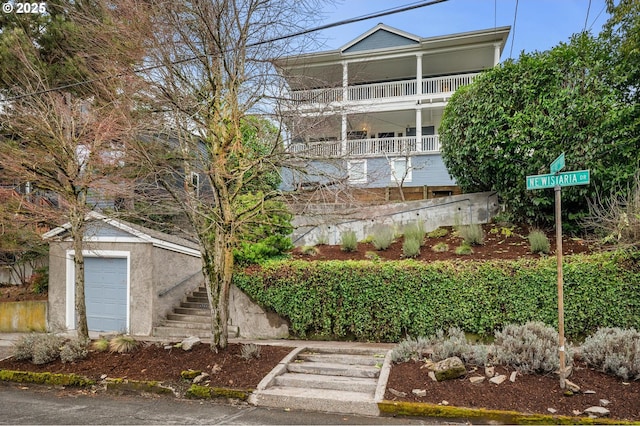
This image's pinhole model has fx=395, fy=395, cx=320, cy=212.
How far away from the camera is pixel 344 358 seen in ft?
22.3

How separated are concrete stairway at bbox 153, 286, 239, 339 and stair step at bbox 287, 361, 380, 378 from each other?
3035 mm

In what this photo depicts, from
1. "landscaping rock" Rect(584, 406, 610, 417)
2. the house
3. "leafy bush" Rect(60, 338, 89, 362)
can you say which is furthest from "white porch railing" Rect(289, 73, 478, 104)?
"landscaping rock" Rect(584, 406, 610, 417)

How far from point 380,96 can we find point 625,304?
45.4 ft

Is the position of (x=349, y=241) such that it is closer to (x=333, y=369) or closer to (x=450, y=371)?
(x=333, y=369)

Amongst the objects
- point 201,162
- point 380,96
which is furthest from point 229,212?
point 380,96

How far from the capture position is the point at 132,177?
7223mm

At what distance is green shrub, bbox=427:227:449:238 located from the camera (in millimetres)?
11148

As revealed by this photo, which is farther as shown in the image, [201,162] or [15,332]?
[15,332]

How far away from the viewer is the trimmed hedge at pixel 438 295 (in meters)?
6.73

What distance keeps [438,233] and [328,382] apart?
6652mm

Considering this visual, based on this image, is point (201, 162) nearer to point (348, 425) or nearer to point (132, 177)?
point (132, 177)

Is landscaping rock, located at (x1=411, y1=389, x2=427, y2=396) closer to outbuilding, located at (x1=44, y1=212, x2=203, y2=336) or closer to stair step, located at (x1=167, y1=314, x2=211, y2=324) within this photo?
stair step, located at (x1=167, y1=314, x2=211, y2=324)

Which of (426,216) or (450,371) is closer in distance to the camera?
(450,371)

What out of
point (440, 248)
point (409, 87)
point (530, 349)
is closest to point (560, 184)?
point (530, 349)
